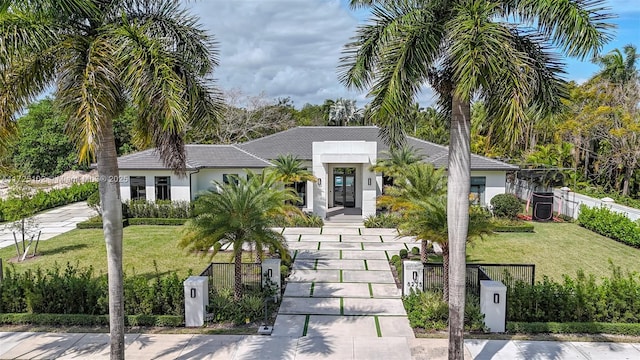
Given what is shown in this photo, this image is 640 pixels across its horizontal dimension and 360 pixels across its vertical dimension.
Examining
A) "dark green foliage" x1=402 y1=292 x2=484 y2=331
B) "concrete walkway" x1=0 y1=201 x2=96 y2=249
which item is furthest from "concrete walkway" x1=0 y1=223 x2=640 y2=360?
"concrete walkway" x1=0 y1=201 x2=96 y2=249

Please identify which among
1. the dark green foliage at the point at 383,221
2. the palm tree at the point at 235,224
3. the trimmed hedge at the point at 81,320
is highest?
the palm tree at the point at 235,224

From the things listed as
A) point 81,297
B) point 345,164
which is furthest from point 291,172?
point 81,297

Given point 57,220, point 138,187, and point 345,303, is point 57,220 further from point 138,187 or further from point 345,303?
point 345,303

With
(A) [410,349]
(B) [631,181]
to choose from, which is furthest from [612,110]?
(A) [410,349]

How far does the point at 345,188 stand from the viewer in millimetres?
28969

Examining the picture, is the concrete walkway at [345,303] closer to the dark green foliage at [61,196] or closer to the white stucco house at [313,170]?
the white stucco house at [313,170]

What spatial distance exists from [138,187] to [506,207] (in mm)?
20894

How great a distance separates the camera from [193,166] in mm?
24828

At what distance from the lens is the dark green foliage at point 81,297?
11.0 m

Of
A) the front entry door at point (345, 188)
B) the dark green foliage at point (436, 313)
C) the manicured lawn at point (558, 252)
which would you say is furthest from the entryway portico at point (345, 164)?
the dark green foliage at point (436, 313)

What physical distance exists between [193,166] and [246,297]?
1484 centimetres

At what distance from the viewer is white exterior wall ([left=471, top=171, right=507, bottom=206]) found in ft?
82.6

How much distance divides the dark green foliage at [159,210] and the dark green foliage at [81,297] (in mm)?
13117

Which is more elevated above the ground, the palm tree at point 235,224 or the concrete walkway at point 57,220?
the palm tree at point 235,224
